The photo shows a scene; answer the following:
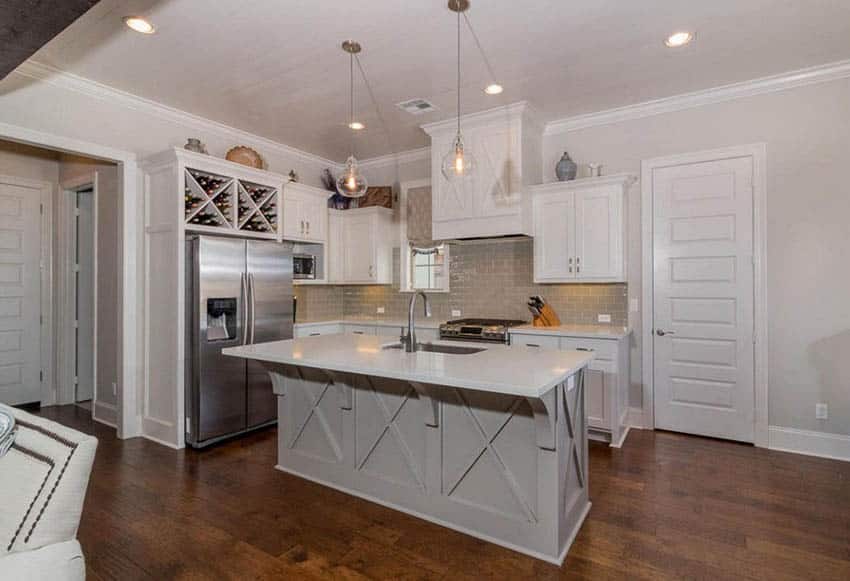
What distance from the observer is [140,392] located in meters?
4.02

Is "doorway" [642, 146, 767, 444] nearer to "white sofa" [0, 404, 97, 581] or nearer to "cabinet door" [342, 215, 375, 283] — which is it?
"cabinet door" [342, 215, 375, 283]

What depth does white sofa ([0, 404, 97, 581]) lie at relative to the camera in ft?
3.70

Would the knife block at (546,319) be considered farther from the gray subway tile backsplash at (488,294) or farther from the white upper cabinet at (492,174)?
the white upper cabinet at (492,174)

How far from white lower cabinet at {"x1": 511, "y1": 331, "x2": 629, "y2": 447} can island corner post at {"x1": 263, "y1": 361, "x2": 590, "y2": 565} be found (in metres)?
1.14

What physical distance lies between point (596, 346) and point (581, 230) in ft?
3.55

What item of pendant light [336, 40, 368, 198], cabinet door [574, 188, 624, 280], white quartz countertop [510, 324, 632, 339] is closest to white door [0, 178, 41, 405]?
pendant light [336, 40, 368, 198]

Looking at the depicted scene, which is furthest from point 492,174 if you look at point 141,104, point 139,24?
point 141,104

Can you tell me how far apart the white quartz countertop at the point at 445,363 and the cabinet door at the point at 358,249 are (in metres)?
2.45

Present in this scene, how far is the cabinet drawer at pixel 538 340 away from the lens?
154 inches

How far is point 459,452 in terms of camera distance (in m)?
2.47

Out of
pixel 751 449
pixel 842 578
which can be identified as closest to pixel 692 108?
pixel 751 449

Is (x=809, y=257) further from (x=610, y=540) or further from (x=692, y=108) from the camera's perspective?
(x=610, y=540)

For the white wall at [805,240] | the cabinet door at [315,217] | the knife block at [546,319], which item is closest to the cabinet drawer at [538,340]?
the knife block at [546,319]

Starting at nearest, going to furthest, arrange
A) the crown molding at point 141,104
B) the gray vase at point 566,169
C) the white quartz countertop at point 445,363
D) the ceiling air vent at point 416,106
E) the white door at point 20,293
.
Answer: the white quartz countertop at point 445,363
the crown molding at point 141,104
the ceiling air vent at point 416,106
the gray vase at point 566,169
the white door at point 20,293
